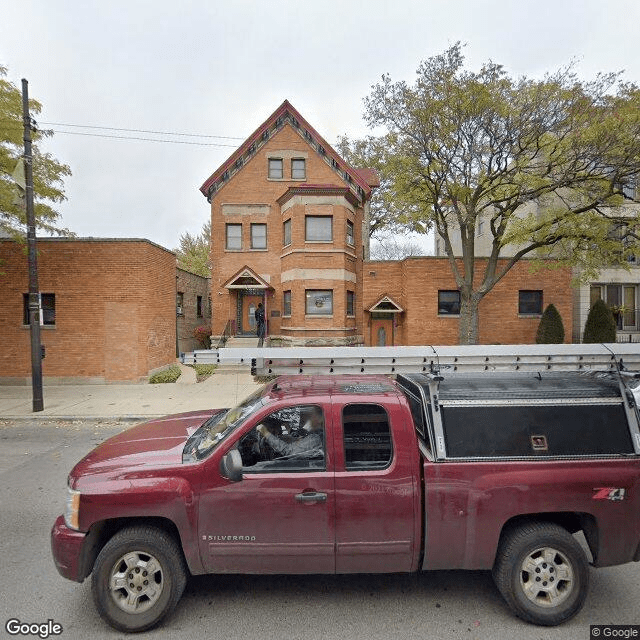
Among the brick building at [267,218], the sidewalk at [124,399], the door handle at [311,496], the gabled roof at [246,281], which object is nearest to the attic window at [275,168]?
the brick building at [267,218]

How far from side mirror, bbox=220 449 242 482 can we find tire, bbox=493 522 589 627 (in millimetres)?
2282

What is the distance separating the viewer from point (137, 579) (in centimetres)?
292

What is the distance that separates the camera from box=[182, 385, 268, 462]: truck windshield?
10.2ft

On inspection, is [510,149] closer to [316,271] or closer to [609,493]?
[316,271]

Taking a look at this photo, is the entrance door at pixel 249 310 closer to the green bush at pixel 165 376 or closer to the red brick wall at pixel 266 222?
the red brick wall at pixel 266 222

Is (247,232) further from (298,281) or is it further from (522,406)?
(522,406)

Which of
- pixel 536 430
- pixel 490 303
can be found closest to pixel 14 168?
pixel 536 430

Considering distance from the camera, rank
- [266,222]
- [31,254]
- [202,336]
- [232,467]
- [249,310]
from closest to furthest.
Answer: [232,467] < [31,254] < [266,222] < [249,310] < [202,336]

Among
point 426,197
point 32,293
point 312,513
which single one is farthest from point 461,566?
point 426,197

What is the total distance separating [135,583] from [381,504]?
2.09m

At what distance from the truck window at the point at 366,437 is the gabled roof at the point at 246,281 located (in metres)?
16.0

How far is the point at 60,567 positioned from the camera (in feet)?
9.52

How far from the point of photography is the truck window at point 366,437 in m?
3.00

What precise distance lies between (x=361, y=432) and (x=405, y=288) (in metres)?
16.1
